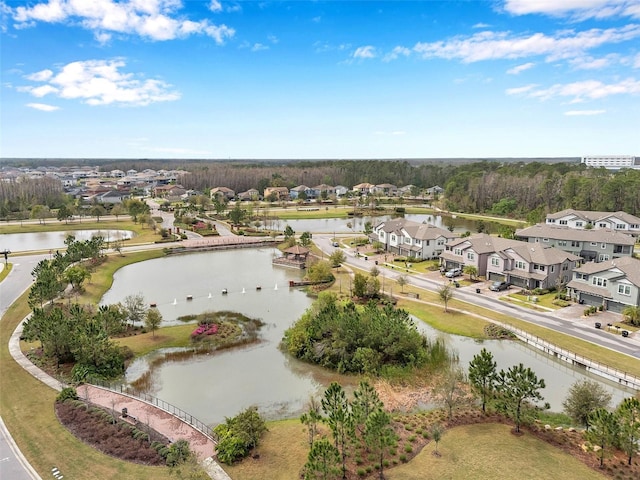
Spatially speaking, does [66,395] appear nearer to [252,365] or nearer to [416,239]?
[252,365]

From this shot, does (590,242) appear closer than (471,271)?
No

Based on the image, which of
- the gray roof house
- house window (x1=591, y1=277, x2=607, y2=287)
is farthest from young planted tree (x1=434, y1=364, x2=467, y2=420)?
the gray roof house

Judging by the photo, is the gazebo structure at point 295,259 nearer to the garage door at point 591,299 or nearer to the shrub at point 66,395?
the garage door at point 591,299

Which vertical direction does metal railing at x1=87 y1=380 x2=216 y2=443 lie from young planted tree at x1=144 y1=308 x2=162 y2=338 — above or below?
below

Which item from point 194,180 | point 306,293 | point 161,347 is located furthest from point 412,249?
point 194,180

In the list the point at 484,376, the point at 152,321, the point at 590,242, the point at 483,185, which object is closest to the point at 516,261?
the point at 590,242

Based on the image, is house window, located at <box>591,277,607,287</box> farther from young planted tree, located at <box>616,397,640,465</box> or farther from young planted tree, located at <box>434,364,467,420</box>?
young planted tree, located at <box>616,397,640,465</box>

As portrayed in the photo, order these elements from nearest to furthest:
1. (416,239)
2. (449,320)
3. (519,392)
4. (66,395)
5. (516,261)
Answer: (519,392) < (66,395) < (449,320) < (516,261) < (416,239)

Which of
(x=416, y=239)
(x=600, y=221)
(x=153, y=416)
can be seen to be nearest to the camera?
(x=153, y=416)
